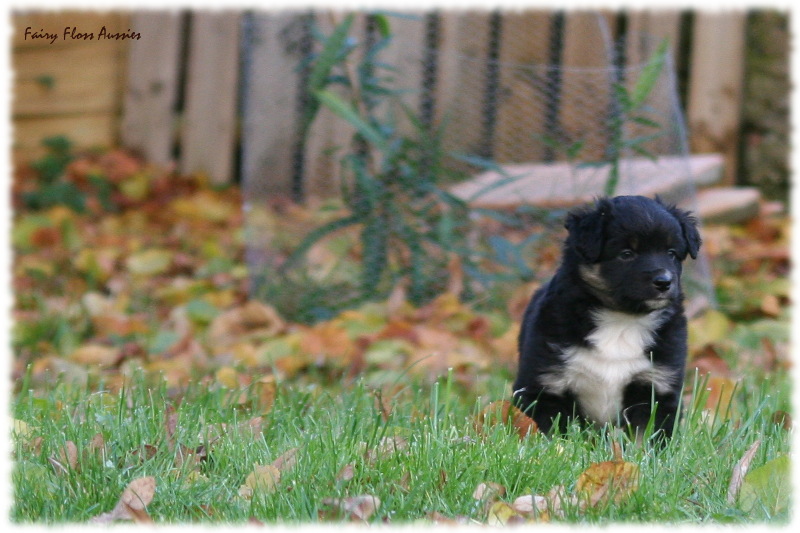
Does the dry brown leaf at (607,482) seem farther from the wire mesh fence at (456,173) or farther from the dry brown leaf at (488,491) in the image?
the wire mesh fence at (456,173)

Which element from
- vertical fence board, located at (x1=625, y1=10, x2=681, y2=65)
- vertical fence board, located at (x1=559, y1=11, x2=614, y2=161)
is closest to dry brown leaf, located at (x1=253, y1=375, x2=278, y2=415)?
vertical fence board, located at (x1=559, y1=11, x2=614, y2=161)

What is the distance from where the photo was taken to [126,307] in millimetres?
6199

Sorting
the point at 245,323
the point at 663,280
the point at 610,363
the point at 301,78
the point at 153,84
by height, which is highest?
the point at 153,84

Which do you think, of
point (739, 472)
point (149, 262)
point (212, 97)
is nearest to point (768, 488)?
point (739, 472)

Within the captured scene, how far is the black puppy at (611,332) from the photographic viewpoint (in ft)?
10.9

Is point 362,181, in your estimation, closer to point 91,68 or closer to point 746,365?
point 746,365

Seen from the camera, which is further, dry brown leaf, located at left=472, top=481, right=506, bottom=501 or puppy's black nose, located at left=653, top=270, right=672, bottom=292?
puppy's black nose, located at left=653, top=270, right=672, bottom=292

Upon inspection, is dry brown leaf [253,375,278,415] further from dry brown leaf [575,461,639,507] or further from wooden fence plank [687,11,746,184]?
wooden fence plank [687,11,746,184]

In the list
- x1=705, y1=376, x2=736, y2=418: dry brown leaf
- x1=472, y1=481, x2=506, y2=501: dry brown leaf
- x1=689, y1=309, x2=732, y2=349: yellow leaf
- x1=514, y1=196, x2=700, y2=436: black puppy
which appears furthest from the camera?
x1=689, y1=309, x2=732, y2=349: yellow leaf

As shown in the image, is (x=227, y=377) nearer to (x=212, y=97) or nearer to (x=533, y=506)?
(x=533, y=506)

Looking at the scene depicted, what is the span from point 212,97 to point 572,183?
415 centimetres

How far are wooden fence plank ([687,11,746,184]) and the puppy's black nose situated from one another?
179 inches

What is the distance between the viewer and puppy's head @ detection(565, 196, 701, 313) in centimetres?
328

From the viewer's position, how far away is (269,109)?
6273 mm
